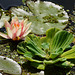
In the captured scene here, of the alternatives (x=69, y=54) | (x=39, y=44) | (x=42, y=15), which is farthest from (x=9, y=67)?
(x=42, y=15)

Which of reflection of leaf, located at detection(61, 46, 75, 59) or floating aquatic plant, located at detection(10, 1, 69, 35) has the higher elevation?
floating aquatic plant, located at detection(10, 1, 69, 35)

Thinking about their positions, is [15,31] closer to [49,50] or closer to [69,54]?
[49,50]

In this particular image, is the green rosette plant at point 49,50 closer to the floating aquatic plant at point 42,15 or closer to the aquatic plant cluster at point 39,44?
the aquatic plant cluster at point 39,44

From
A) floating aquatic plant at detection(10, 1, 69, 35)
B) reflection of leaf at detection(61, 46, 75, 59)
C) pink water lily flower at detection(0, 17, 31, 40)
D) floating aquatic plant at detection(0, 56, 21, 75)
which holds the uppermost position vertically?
floating aquatic plant at detection(10, 1, 69, 35)

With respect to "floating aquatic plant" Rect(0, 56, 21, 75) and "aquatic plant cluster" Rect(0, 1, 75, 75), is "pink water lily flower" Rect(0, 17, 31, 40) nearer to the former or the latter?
"aquatic plant cluster" Rect(0, 1, 75, 75)

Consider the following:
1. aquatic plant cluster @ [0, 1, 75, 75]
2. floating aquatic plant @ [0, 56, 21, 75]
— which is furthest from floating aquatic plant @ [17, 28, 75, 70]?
floating aquatic plant @ [0, 56, 21, 75]

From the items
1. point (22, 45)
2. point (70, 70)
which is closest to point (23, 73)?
point (22, 45)

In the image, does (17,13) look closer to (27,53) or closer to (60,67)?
(27,53)

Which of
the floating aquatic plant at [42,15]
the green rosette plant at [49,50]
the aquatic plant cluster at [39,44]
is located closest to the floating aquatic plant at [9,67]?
the aquatic plant cluster at [39,44]
